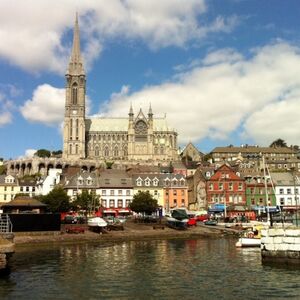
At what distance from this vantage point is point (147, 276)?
33.5m

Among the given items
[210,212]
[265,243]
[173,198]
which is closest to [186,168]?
[173,198]

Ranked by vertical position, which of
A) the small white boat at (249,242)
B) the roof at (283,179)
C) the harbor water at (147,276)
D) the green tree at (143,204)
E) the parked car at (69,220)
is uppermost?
the roof at (283,179)

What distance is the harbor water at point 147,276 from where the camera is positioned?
27703 mm

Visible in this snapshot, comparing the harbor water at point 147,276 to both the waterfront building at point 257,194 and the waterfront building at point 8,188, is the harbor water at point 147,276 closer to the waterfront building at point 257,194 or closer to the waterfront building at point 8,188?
the waterfront building at point 257,194

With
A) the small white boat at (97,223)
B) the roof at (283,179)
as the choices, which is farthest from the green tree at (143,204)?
the roof at (283,179)

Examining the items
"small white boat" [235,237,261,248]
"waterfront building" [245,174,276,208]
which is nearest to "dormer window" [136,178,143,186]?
"waterfront building" [245,174,276,208]

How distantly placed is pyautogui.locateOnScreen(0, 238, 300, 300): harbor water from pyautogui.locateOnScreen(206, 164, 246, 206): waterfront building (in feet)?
193

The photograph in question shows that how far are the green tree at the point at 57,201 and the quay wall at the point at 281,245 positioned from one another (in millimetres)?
55025

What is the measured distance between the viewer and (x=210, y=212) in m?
104

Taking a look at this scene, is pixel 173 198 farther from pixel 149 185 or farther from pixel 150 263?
pixel 150 263

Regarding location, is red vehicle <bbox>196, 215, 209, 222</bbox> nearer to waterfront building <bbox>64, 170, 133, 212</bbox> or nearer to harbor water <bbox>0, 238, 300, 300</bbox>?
waterfront building <bbox>64, 170, 133, 212</bbox>

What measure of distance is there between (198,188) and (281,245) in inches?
2959

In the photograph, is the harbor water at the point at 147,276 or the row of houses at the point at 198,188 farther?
the row of houses at the point at 198,188

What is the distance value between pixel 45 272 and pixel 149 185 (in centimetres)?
7779
